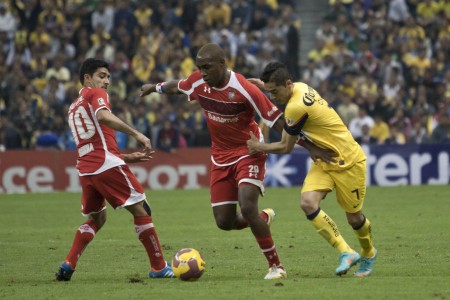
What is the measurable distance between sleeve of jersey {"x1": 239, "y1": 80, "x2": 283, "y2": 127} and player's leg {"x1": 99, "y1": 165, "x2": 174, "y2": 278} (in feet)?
5.03

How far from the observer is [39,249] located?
47.4 ft

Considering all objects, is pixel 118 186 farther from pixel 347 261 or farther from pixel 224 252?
pixel 224 252

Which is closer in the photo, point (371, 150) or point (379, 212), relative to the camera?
point (379, 212)

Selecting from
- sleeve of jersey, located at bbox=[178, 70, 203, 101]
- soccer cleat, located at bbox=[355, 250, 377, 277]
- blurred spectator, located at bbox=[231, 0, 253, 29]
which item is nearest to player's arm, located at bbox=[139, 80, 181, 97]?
sleeve of jersey, located at bbox=[178, 70, 203, 101]

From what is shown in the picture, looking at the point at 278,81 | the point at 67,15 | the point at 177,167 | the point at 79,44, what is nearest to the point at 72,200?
the point at 177,167

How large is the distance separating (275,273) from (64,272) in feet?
7.40

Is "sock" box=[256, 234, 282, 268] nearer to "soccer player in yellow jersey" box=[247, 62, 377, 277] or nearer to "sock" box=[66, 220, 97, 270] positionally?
"soccer player in yellow jersey" box=[247, 62, 377, 277]

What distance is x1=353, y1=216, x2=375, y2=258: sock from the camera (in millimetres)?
10873

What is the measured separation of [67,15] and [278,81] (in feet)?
70.6

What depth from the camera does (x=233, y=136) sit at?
11250 mm

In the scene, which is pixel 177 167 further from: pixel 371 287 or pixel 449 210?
pixel 371 287

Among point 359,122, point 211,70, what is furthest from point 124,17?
point 211,70

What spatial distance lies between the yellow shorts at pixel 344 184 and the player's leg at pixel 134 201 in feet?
5.77

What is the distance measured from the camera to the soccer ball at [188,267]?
35.3ft
